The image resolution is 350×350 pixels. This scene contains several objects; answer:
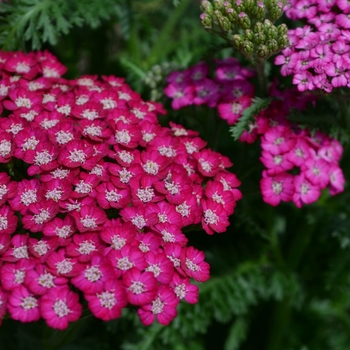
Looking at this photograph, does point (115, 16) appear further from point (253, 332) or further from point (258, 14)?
point (253, 332)

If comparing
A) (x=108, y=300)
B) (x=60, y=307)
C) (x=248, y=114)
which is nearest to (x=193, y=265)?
(x=108, y=300)

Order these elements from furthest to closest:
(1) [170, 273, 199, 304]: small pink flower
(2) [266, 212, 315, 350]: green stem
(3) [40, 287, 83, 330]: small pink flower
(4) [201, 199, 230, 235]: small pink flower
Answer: (2) [266, 212, 315, 350]: green stem, (4) [201, 199, 230, 235]: small pink flower, (1) [170, 273, 199, 304]: small pink flower, (3) [40, 287, 83, 330]: small pink flower

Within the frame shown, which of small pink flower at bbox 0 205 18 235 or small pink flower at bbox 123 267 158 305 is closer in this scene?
small pink flower at bbox 123 267 158 305

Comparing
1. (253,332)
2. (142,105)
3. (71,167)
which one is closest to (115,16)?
(142,105)

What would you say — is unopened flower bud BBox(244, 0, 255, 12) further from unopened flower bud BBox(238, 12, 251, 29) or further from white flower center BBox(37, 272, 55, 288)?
white flower center BBox(37, 272, 55, 288)

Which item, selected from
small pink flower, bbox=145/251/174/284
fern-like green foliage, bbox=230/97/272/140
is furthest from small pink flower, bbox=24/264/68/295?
fern-like green foliage, bbox=230/97/272/140

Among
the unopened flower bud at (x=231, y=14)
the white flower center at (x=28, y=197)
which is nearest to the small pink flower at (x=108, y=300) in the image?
the white flower center at (x=28, y=197)

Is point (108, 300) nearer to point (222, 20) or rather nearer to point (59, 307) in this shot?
point (59, 307)
